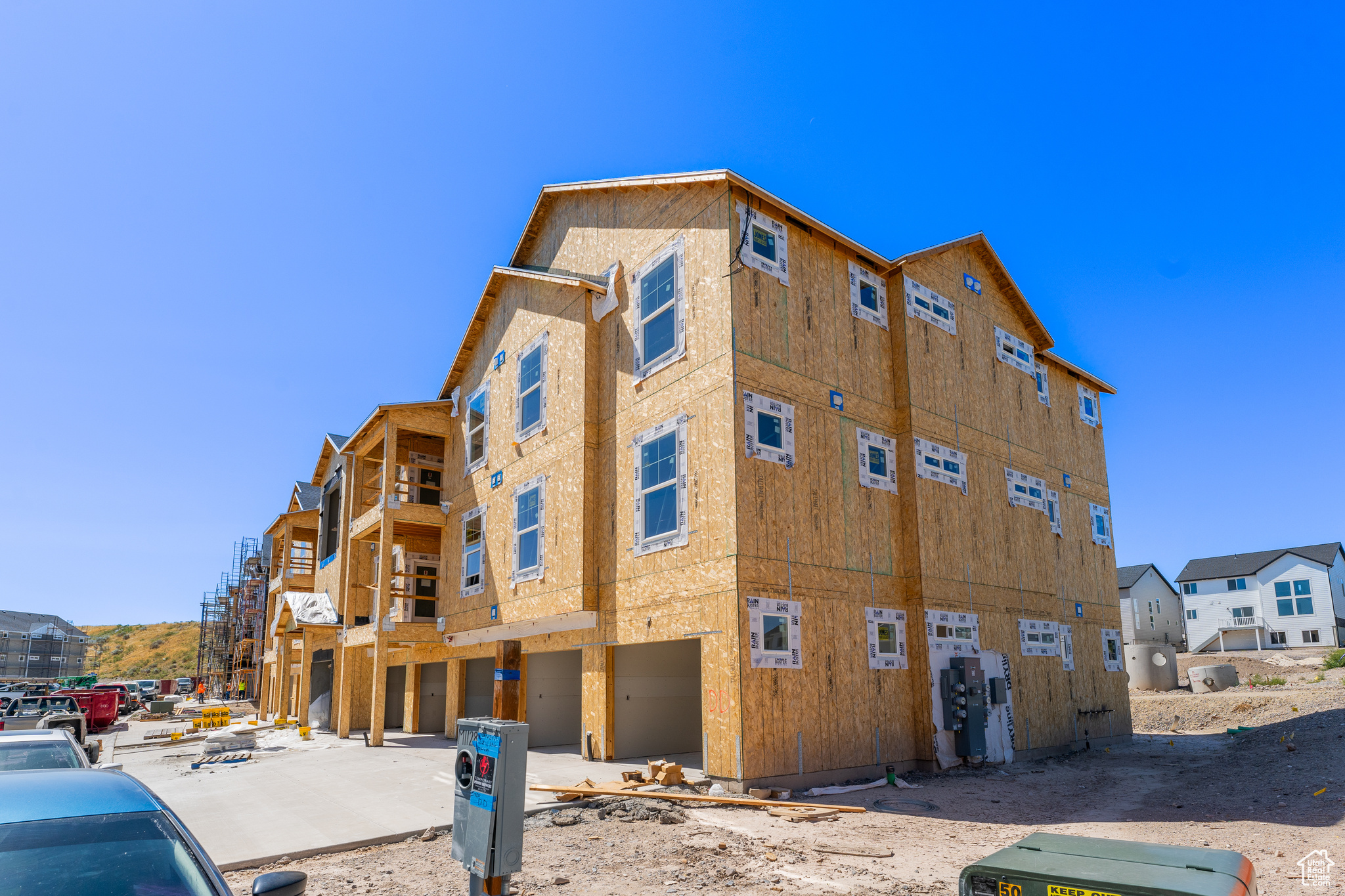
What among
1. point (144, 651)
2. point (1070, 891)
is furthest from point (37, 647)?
point (1070, 891)

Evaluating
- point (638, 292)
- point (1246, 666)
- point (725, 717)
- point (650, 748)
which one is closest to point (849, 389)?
point (638, 292)

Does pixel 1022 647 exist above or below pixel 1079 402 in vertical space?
below

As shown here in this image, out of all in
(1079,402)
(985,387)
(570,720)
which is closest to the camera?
(985,387)

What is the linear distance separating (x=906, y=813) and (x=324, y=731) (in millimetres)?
23849

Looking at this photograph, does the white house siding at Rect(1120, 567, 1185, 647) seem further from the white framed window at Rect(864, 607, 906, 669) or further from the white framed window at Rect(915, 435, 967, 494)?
the white framed window at Rect(864, 607, 906, 669)

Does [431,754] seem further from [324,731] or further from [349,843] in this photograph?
[324,731]

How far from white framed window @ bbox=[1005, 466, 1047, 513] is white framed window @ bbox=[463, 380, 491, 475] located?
13932mm

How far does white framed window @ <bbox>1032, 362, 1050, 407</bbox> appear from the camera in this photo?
23062 millimetres

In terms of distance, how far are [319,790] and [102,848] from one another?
40.7 feet

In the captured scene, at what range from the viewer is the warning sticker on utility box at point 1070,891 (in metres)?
3.08

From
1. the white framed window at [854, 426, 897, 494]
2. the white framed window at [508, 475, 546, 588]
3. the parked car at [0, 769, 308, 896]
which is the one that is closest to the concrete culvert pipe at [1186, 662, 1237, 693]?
the white framed window at [854, 426, 897, 494]

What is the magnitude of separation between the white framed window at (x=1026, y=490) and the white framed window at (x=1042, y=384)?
8.09ft

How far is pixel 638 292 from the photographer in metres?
18.0

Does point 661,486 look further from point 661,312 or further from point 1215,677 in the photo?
point 1215,677
